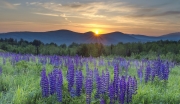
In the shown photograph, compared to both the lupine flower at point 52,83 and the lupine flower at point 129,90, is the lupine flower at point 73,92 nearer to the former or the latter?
the lupine flower at point 52,83

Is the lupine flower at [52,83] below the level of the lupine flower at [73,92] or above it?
above

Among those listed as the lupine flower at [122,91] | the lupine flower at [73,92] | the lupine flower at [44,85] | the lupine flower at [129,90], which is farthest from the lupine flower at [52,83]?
the lupine flower at [129,90]

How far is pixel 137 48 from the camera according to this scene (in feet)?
168

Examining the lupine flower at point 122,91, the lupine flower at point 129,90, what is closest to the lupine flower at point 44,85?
the lupine flower at point 122,91

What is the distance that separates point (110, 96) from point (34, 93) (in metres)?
2.27

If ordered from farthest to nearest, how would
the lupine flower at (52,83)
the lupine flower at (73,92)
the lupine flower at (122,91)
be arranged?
the lupine flower at (52,83) → the lupine flower at (73,92) → the lupine flower at (122,91)

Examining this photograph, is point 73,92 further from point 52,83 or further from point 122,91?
point 122,91

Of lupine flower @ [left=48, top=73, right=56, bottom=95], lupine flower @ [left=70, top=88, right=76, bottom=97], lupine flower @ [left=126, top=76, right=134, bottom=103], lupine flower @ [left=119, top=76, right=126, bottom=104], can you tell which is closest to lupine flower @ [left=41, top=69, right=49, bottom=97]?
lupine flower @ [left=48, top=73, right=56, bottom=95]

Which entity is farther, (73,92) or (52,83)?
(52,83)

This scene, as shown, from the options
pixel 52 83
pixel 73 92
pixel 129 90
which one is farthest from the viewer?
pixel 52 83

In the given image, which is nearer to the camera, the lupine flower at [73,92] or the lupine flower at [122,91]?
the lupine flower at [122,91]

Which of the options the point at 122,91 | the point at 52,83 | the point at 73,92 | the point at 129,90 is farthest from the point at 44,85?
the point at 129,90

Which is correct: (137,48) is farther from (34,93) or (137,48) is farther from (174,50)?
(34,93)

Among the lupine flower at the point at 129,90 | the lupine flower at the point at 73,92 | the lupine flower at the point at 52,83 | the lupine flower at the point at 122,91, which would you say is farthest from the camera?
the lupine flower at the point at 52,83
